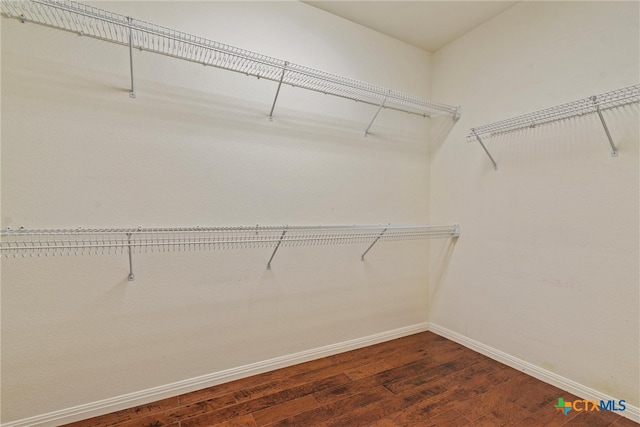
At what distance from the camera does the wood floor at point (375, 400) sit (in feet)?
5.03

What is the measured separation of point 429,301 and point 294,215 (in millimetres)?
1584

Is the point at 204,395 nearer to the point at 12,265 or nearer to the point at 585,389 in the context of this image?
the point at 12,265

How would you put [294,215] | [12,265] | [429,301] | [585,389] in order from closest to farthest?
[12,265] < [585,389] < [294,215] < [429,301]

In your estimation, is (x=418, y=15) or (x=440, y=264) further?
(x=440, y=264)

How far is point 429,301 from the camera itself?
2750mm

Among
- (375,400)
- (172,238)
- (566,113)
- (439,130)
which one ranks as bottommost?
(375,400)

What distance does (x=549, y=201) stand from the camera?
191 cm

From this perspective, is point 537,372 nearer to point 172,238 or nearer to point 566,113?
point 566,113

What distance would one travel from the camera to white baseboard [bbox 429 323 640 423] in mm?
1626

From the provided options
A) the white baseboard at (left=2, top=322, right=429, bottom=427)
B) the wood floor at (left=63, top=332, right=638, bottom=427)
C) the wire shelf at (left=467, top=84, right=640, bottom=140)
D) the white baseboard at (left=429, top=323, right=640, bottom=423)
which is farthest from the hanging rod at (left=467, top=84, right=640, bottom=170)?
the white baseboard at (left=2, top=322, right=429, bottom=427)

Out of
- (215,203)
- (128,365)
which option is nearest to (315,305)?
(215,203)

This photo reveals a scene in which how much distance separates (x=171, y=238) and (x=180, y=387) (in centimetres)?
88

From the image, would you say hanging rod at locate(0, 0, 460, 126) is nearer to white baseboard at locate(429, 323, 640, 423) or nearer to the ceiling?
the ceiling

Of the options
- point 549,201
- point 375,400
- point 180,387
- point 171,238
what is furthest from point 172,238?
point 549,201
